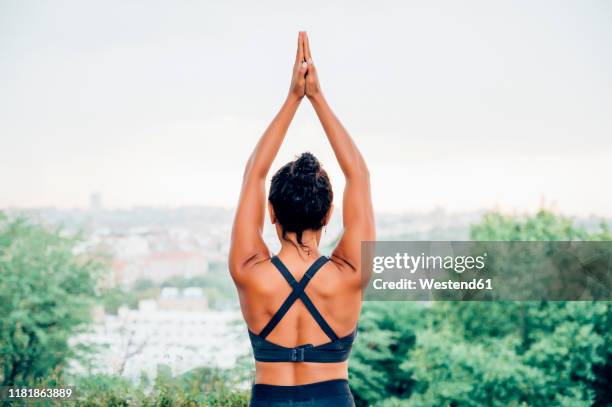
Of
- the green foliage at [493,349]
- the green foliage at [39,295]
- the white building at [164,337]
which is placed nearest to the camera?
the white building at [164,337]

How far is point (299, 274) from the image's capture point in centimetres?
155

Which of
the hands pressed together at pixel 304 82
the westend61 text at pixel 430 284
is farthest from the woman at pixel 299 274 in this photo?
the westend61 text at pixel 430 284

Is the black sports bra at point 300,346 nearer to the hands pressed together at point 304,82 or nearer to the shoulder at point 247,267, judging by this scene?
the shoulder at point 247,267

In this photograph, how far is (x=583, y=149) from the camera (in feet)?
22.8

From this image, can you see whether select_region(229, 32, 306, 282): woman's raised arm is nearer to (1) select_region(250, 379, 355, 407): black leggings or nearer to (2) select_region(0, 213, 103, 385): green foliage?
(1) select_region(250, 379, 355, 407): black leggings

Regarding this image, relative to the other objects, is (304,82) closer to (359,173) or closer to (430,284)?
(359,173)

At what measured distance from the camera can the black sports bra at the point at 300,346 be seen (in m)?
1.54

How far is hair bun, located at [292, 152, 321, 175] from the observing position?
5.13 ft

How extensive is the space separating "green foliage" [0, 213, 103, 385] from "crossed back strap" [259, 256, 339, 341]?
537cm

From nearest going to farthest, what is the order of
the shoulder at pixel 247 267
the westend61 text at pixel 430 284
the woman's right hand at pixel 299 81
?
the shoulder at pixel 247 267 < the woman's right hand at pixel 299 81 < the westend61 text at pixel 430 284

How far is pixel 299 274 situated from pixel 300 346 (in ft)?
0.58

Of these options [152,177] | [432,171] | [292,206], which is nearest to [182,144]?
[152,177]

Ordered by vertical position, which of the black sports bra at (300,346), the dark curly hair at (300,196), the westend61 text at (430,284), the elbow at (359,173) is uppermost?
the westend61 text at (430,284)

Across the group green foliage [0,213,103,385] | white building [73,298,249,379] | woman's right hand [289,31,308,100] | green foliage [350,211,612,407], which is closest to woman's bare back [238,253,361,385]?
woman's right hand [289,31,308,100]
